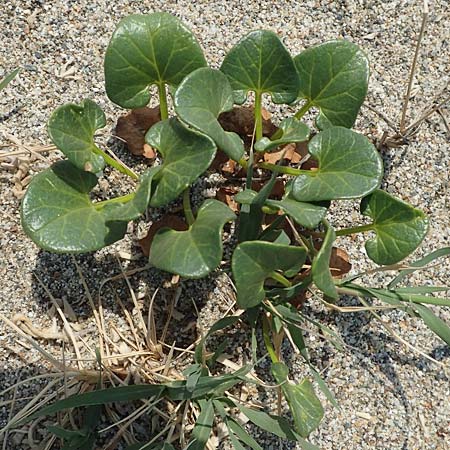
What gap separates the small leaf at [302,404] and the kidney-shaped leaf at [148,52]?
0.55 m

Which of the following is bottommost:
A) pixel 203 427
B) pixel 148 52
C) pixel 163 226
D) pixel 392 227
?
pixel 203 427

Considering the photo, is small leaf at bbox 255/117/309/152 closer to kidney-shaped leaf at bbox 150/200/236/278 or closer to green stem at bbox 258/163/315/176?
green stem at bbox 258/163/315/176

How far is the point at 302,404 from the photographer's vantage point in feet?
4.02

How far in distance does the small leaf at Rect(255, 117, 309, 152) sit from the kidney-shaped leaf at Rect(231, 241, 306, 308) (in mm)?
209

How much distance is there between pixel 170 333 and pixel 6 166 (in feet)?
1.51

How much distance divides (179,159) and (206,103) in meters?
0.10

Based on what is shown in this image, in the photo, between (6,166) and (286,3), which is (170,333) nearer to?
(6,166)

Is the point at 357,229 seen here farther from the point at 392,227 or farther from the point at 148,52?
the point at 148,52

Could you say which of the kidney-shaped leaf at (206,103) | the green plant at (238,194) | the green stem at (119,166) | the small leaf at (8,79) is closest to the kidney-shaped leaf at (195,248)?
the green plant at (238,194)

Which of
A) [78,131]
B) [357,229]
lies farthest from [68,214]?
[357,229]

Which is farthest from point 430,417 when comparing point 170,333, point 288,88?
point 288,88

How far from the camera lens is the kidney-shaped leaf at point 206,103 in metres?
1.12

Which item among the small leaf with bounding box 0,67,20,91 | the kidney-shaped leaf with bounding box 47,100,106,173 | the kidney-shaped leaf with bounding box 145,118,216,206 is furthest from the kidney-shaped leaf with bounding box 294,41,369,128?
the small leaf with bounding box 0,67,20,91

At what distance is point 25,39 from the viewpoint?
1.45 m
